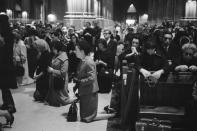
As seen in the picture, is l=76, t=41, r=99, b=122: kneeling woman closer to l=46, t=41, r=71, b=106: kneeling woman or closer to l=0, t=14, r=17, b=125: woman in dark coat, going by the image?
l=46, t=41, r=71, b=106: kneeling woman

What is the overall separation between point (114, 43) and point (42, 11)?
2875 cm

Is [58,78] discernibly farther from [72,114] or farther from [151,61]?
[151,61]

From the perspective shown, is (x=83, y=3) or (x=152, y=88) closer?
(x=152, y=88)

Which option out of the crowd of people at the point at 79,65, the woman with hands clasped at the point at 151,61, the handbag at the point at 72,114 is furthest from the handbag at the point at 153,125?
the handbag at the point at 72,114

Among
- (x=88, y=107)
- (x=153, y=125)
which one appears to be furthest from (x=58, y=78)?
(x=153, y=125)

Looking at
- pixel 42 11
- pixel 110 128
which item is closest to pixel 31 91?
pixel 110 128

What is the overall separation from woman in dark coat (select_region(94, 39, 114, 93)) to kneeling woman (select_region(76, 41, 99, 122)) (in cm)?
297

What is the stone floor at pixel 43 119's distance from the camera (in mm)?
7367

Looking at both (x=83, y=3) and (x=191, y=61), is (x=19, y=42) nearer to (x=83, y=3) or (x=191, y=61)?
(x=191, y=61)

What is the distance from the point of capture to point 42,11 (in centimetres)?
4041

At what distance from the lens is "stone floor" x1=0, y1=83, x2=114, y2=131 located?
7367mm

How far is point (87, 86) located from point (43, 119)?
1.22 meters

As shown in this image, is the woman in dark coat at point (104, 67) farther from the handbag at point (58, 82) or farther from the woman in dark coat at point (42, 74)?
the handbag at point (58, 82)

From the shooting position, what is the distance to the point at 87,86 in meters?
7.76
